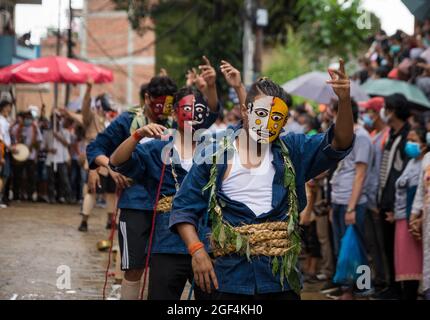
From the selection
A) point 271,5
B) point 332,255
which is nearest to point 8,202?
point 332,255

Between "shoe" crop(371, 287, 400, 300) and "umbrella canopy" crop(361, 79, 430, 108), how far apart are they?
95.1 inches

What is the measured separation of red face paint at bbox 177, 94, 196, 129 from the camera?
7.18 metres

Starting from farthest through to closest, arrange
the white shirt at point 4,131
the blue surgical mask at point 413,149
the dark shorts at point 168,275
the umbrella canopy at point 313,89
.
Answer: the white shirt at point 4,131
the umbrella canopy at point 313,89
the blue surgical mask at point 413,149
the dark shorts at point 168,275

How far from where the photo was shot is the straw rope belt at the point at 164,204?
23.7 ft

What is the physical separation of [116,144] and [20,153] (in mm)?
10724

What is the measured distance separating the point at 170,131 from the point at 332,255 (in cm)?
457

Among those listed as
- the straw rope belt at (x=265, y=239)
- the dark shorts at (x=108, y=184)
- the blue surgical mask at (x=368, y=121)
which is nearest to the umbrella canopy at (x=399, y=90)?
the blue surgical mask at (x=368, y=121)

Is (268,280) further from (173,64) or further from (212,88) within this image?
(173,64)

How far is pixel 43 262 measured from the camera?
38.0 ft

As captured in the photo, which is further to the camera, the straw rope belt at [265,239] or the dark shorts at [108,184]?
the dark shorts at [108,184]

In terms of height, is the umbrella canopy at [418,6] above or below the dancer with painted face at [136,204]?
above

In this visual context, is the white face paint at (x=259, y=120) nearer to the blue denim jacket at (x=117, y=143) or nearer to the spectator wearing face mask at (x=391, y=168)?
the blue denim jacket at (x=117, y=143)

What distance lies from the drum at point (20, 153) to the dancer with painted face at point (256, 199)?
13244mm

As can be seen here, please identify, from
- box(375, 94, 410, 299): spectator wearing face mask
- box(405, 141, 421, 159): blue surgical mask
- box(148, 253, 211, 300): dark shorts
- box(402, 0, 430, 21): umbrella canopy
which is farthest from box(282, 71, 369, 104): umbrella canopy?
box(148, 253, 211, 300): dark shorts
